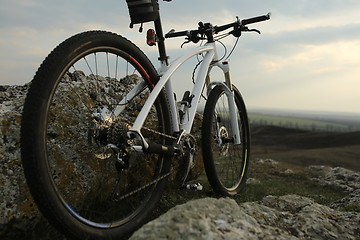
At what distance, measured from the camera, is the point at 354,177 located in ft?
34.8

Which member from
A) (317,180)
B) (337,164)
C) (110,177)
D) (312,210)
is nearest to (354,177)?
(317,180)

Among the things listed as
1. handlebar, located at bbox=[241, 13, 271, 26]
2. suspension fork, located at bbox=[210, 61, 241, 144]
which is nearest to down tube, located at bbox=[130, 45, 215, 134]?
suspension fork, located at bbox=[210, 61, 241, 144]

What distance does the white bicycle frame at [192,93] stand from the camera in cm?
276

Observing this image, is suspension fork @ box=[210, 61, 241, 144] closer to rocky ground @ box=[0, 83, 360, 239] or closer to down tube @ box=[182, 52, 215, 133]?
down tube @ box=[182, 52, 215, 133]

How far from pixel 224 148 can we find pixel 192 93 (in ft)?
4.02

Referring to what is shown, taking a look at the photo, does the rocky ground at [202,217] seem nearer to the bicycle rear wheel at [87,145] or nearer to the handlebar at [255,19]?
the bicycle rear wheel at [87,145]

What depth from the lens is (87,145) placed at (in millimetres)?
3363

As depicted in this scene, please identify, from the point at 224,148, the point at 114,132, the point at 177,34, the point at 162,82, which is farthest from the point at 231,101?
the point at 114,132

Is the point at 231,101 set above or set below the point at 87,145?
above

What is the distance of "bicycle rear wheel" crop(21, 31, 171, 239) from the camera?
2055 millimetres

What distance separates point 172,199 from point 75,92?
1.86m

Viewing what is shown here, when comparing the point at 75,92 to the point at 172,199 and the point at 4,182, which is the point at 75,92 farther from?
the point at 172,199

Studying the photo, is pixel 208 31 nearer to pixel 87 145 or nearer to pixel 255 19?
pixel 255 19

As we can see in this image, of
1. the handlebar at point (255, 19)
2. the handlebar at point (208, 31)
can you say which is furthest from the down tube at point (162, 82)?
the handlebar at point (255, 19)
